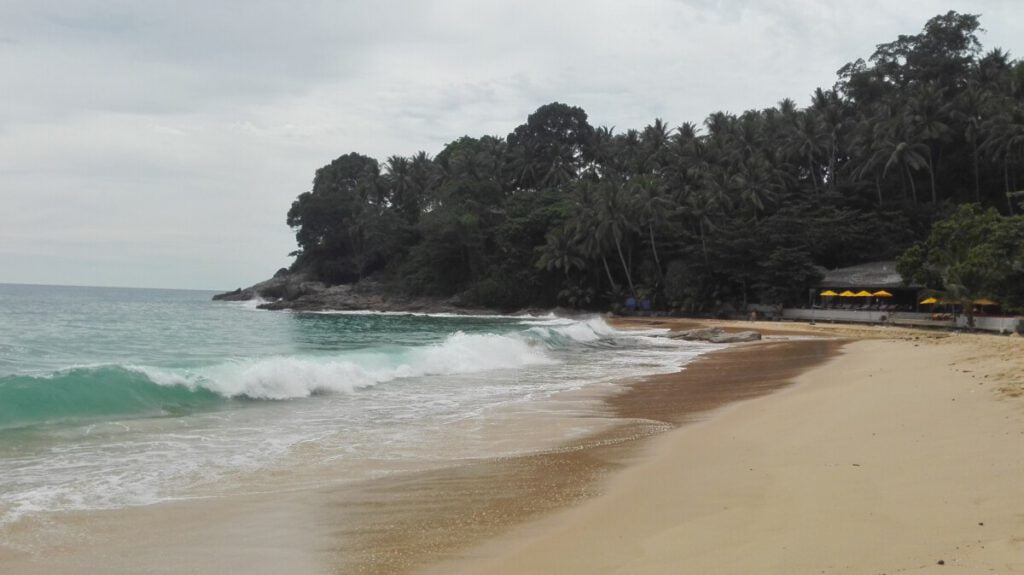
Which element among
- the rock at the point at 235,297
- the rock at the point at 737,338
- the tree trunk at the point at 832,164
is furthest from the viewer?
the rock at the point at 235,297

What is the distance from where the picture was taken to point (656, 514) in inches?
230

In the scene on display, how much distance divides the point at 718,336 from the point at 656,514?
3018cm

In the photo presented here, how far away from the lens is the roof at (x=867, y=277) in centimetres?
4775

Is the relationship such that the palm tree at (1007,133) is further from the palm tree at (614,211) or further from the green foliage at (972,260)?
the palm tree at (614,211)

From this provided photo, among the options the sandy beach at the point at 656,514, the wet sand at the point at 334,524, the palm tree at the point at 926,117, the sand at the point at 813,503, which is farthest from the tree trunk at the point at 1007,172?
the wet sand at the point at 334,524

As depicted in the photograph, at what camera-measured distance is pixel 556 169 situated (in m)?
80.4

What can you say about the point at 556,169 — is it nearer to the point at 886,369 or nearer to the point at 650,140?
the point at 650,140

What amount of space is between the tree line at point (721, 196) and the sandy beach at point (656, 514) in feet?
157

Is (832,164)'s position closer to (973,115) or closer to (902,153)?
(902,153)

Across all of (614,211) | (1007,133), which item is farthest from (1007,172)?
(614,211)

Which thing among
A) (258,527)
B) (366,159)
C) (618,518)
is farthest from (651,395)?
(366,159)

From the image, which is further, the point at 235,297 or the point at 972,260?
the point at 235,297

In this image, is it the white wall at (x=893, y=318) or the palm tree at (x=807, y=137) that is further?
the palm tree at (x=807, y=137)

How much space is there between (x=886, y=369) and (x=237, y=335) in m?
28.1
